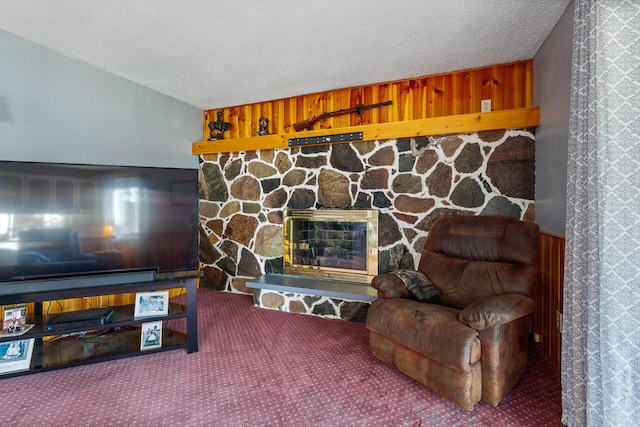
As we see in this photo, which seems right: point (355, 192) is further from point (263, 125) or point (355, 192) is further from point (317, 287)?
point (263, 125)

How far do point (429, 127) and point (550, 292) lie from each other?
1.56m

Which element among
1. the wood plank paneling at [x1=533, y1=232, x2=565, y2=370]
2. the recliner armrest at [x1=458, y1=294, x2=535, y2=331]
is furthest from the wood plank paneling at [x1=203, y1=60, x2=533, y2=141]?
the recliner armrest at [x1=458, y1=294, x2=535, y2=331]

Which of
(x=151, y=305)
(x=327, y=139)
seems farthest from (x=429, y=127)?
(x=151, y=305)

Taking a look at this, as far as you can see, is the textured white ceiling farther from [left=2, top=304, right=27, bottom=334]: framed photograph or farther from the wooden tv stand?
[left=2, top=304, right=27, bottom=334]: framed photograph

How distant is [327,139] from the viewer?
3273mm

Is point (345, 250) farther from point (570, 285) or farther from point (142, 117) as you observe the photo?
point (142, 117)

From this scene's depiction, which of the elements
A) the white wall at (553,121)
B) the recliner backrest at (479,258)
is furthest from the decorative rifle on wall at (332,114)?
the recliner backrest at (479,258)

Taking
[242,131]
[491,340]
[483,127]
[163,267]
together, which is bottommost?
[491,340]

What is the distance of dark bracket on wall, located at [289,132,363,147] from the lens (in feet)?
10.3

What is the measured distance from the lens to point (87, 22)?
2.24 meters

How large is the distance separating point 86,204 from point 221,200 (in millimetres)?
1762

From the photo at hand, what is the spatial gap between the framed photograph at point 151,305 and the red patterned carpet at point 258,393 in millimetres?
292

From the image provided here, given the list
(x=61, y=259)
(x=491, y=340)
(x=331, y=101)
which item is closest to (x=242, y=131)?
(x=331, y=101)

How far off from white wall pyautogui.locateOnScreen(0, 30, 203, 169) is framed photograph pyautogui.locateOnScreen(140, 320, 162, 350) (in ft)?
5.37
